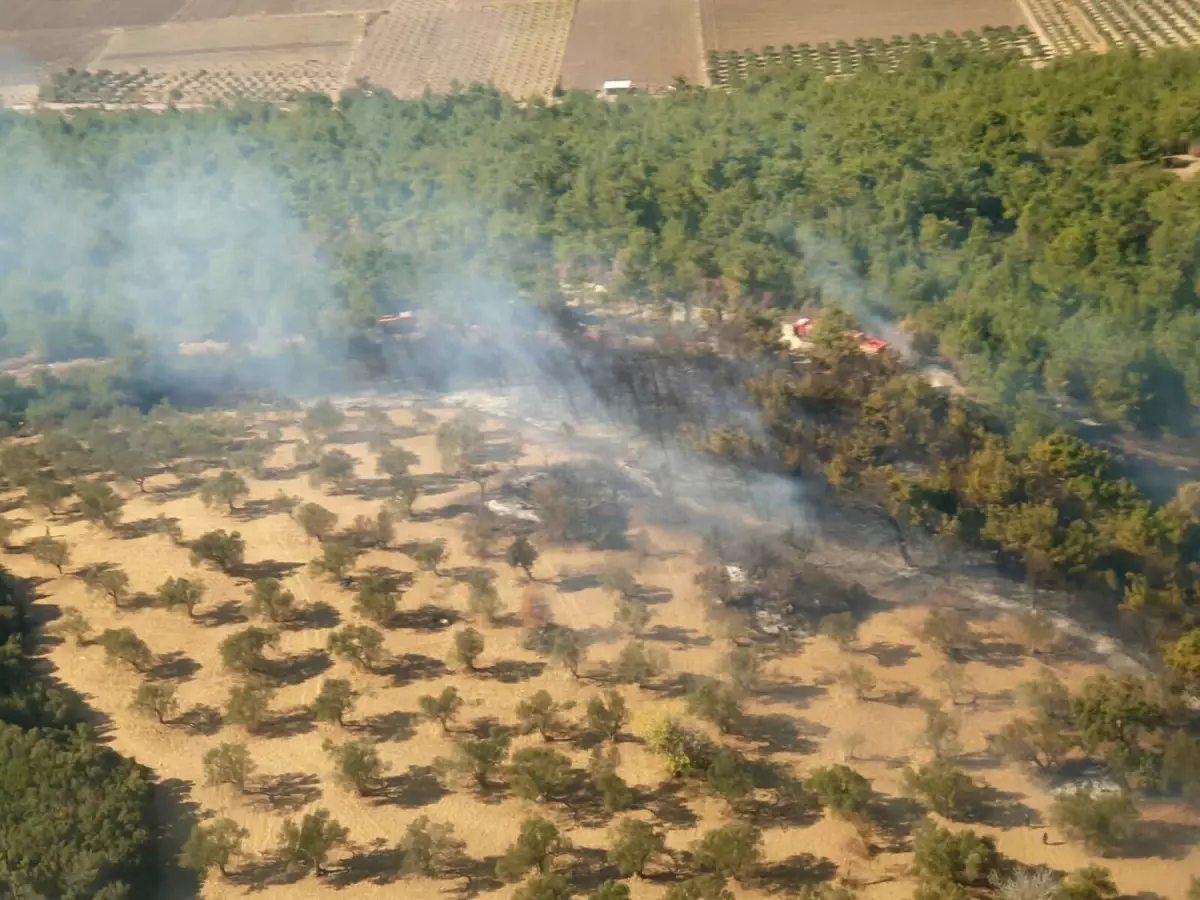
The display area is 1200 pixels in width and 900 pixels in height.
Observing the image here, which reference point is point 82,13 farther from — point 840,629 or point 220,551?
point 840,629

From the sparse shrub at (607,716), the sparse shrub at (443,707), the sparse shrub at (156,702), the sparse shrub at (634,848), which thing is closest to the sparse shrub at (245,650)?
the sparse shrub at (156,702)

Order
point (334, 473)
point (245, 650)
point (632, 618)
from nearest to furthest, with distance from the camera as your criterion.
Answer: point (245, 650)
point (632, 618)
point (334, 473)

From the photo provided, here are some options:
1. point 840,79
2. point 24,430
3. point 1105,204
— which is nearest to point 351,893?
point 24,430

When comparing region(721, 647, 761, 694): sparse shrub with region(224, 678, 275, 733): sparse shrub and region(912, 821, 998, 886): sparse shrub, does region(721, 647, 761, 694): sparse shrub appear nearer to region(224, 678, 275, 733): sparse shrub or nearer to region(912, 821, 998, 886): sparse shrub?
region(912, 821, 998, 886): sparse shrub

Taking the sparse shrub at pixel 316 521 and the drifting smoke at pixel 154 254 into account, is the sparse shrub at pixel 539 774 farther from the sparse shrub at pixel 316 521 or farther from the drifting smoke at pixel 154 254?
the drifting smoke at pixel 154 254

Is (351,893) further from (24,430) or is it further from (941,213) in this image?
(941,213)

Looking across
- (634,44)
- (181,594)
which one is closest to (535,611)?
(181,594)
